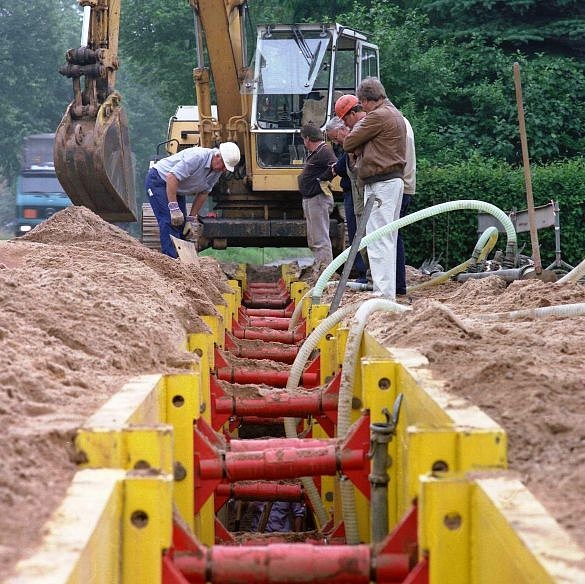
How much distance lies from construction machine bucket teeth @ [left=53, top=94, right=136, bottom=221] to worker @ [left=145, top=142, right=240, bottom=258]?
0.49m

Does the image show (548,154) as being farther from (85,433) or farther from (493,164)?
(85,433)

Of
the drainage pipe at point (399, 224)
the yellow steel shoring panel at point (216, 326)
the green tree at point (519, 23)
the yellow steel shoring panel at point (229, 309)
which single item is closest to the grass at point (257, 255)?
the green tree at point (519, 23)

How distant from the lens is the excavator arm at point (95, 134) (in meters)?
9.96

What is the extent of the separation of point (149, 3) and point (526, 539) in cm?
3233

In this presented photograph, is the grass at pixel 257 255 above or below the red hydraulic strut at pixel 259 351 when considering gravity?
below

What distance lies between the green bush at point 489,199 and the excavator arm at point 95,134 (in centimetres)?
832

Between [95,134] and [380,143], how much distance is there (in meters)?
3.02

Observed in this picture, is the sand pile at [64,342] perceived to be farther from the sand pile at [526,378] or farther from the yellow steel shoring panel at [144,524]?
the sand pile at [526,378]

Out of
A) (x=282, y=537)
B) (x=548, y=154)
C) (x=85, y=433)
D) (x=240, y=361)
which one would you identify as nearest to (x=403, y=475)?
(x=85, y=433)

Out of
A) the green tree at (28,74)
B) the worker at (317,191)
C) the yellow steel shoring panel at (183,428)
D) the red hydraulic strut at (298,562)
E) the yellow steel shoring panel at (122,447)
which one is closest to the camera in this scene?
the yellow steel shoring panel at (122,447)

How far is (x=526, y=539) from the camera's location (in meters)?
2.07

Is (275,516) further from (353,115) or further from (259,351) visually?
(353,115)

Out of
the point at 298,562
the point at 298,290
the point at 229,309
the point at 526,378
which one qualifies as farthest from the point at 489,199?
the point at 298,562

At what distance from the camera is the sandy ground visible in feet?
8.13
